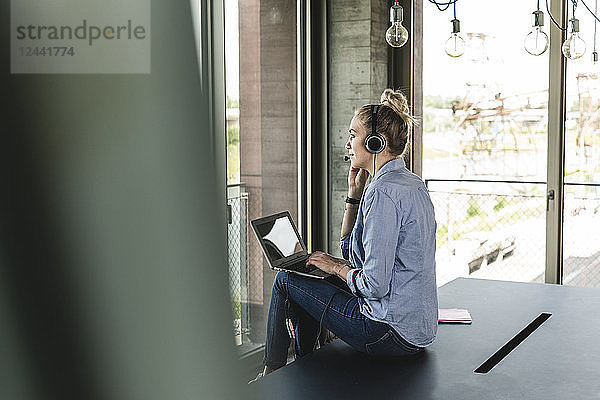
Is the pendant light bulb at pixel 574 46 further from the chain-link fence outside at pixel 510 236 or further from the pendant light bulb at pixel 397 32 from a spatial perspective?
the chain-link fence outside at pixel 510 236

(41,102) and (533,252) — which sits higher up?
(41,102)

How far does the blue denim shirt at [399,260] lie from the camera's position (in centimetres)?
232

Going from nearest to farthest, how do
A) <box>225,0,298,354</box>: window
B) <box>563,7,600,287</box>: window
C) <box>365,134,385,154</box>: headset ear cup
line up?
1. <box>365,134,385,154</box>: headset ear cup
2. <box>225,0,298,354</box>: window
3. <box>563,7,600,287</box>: window

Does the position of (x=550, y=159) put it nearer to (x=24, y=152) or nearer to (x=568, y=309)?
(x=568, y=309)

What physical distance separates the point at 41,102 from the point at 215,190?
60 millimetres

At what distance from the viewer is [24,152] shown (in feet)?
0.79

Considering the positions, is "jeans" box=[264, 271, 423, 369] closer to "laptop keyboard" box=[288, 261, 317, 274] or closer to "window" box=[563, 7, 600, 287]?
"laptop keyboard" box=[288, 261, 317, 274]

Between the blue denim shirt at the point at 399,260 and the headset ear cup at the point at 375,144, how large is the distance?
0.34 ft

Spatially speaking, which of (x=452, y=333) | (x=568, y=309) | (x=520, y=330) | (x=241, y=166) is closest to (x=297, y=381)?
(x=452, y=333)

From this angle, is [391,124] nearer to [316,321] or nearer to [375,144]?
[375,144]

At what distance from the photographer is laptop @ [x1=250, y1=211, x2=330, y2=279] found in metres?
2.70

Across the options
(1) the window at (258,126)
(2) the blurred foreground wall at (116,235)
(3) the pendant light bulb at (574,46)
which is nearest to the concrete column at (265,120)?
(1) the window at (258,126)

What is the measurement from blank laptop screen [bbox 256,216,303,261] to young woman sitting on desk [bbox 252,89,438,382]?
0.13 m

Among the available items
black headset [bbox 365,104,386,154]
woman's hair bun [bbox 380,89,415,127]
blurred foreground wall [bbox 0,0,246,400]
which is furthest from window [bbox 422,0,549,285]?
blurred foreground wall [bbox 0,0,246,400]
